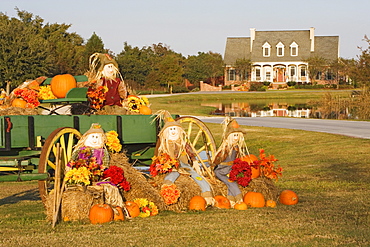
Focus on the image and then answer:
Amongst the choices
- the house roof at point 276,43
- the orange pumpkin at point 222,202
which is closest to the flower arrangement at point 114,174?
the orange pumpkin at point 222,202

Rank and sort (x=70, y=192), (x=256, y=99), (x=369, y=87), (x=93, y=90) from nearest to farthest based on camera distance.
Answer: (x=70, y=192) → (x=93, y=90) → (x=369, y=87) → (x=256, y=99)

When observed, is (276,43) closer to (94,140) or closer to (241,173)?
(241,173)

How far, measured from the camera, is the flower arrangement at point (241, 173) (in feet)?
25.4

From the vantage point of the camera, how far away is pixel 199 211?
23.5 feet

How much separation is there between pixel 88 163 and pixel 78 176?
24 centimetres

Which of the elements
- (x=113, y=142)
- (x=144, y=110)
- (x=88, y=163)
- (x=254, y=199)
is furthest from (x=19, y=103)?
(x=254, y=199)

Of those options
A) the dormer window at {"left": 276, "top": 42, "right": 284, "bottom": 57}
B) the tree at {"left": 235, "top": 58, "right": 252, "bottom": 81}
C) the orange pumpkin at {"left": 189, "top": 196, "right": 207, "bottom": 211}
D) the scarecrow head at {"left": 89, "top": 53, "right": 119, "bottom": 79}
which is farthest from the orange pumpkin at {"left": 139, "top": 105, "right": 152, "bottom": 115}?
the dormer window at {"left": 276, "top": 42, "right": 284, "bottom": 57}

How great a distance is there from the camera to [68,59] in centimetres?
4841

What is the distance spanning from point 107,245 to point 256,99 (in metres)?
45.1

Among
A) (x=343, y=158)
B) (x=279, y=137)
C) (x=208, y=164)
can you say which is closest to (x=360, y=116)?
(x=279, y=137)

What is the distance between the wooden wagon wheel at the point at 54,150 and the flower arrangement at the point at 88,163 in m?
0.24

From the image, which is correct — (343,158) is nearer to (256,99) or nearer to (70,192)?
(70,192)

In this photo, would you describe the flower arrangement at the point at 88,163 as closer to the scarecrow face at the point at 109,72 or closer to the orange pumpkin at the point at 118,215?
the orange pumpkin at the point at 118,215

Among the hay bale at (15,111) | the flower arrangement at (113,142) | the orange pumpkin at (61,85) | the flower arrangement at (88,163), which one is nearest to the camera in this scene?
the flower arrangement at (88,163)
